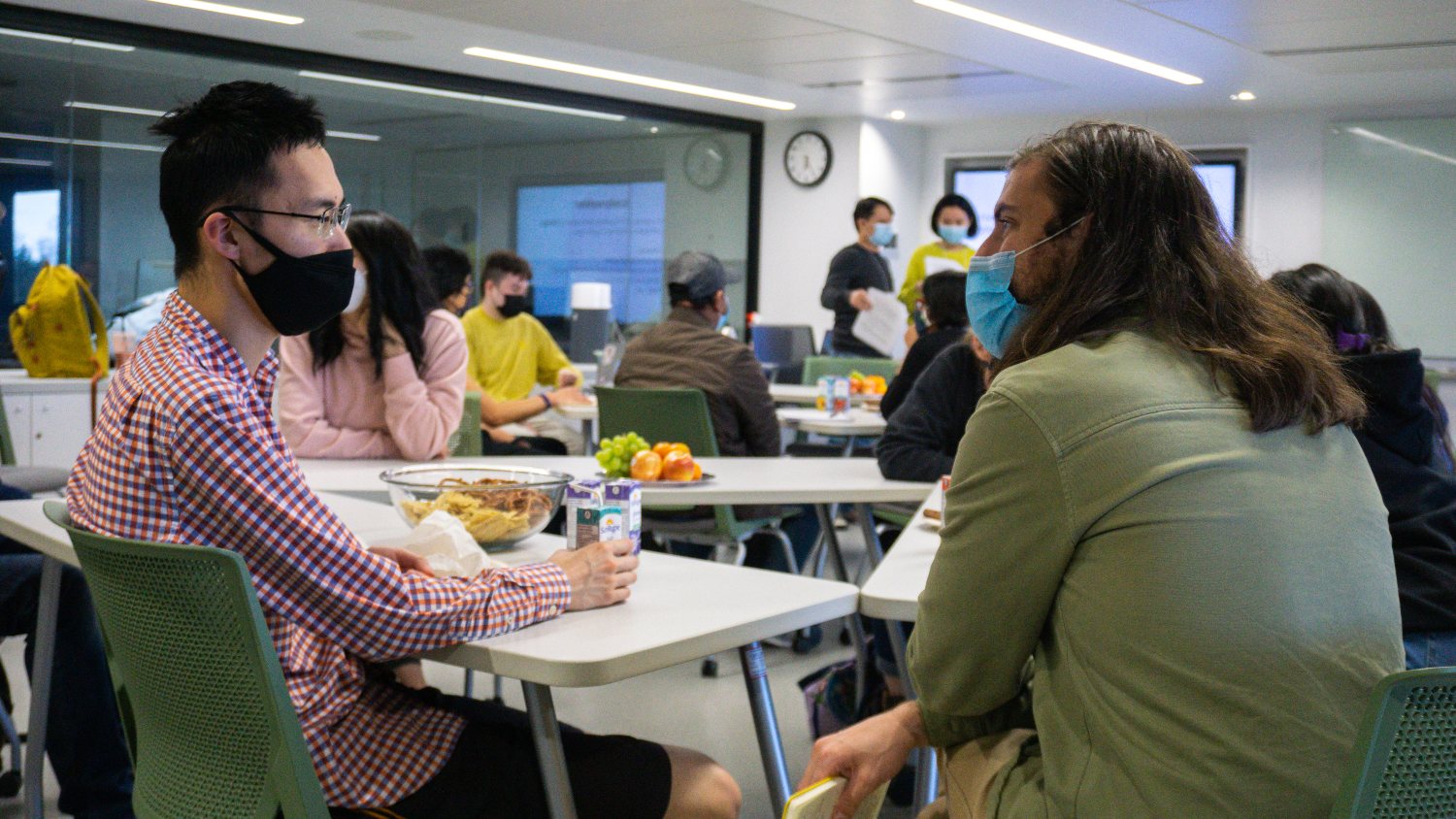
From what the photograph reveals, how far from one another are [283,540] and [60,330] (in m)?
5.40

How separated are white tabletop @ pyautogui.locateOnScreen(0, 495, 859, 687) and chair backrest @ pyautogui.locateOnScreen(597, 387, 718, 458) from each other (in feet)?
5.35

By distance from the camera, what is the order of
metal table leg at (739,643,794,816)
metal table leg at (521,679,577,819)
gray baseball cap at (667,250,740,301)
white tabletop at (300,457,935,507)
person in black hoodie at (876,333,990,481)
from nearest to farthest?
metal table leg at (521,679,577,819) < metal table leg at (739,643,794,816) < white tabletop at (300,457,935,507) < person in black hoodie at (876,333,990,481) < gray baseball cap at (667,250,740,301)

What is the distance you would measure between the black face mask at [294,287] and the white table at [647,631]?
47 cm

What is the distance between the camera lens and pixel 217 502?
1476 mm

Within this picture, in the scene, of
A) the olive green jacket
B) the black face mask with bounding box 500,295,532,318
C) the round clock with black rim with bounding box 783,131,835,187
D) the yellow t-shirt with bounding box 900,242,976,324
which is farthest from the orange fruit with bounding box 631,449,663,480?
the round clock with black rim with bounding box 783,131,835,187

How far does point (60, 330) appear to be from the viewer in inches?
243

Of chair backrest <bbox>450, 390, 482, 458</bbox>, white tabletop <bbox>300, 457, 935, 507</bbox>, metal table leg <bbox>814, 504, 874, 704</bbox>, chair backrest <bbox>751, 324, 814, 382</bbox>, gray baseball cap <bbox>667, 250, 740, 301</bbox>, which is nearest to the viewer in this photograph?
metal table leg <bbox>814, 504, 874, 704</bbox>

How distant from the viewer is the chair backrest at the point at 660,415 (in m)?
3.84

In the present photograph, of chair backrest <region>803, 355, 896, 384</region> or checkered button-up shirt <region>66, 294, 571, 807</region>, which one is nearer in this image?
checkered button-up shirt <region>66, 294, 571, 807</region>

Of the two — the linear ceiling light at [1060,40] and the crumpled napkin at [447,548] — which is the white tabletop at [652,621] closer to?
the crumpled napkin at [447,548]

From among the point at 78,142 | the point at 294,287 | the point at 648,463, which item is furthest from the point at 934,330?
the point at 78,142

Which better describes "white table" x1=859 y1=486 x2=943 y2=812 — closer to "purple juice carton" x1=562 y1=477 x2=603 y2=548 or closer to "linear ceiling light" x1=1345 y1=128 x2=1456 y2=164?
"purple juice carton" x1=562 y1=477 x2=603 y2=548

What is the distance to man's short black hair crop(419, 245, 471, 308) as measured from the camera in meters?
A: 4.93

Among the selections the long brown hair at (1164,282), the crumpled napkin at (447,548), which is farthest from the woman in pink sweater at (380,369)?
the long brown hair at (1164,282)
